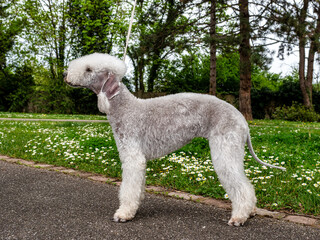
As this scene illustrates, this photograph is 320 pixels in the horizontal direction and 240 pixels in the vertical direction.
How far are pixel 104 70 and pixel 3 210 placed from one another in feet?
6.43

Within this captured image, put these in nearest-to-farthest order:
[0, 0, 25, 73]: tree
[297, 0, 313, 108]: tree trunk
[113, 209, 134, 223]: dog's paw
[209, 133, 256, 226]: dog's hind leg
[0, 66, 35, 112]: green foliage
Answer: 1. [209, 133, 256, 226]: dog's hind leg
2. [113, 209, 134, 223]: dog's paw
3. [297, 0, 313, 108]: tree trunk
4. [0, 66, 35, 112]: green foliage
5. [0, 0, 25, 73]: tree

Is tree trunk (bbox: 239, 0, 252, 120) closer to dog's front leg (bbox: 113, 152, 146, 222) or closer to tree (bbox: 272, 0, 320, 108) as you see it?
tree (bbox: 272, 0, 320, 108)

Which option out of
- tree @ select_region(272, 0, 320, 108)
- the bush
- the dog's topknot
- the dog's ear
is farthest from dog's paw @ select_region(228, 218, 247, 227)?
the bush

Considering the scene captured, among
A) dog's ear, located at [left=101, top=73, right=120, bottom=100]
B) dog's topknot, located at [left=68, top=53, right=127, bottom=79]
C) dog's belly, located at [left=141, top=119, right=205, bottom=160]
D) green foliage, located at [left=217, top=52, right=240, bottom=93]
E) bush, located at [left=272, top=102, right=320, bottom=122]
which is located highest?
green foliage, located at [left=217, top=52, right=240, bottom=93]

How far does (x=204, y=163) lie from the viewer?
5137 mm

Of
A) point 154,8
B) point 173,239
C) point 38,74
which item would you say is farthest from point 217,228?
point 38,74

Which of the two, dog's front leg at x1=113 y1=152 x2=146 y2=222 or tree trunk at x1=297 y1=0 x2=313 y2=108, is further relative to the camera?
tree trunk at x1=297 y1=0 x2=313 y2=108

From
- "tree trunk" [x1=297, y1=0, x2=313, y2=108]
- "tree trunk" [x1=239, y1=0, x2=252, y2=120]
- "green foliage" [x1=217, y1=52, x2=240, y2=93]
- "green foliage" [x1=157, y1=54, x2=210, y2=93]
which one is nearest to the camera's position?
"tree trunk" [x1=297, y1=0, x2=313, y2=108]

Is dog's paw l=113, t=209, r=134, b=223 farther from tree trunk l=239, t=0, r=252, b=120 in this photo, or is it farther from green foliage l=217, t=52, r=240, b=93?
green foliage l=217, t=52, r=240, b=93

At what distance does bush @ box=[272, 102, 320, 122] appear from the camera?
16.7 m

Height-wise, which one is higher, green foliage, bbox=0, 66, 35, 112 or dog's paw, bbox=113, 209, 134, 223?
green foliage, bbox=0, 66, 35, 112

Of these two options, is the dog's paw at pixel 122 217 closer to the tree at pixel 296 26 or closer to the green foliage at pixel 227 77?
the tree at pixel 296 26

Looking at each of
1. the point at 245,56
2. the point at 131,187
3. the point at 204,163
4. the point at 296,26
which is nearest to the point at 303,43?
the point at 296,26

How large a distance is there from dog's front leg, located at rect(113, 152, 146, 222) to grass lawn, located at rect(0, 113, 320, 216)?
1.20 m
